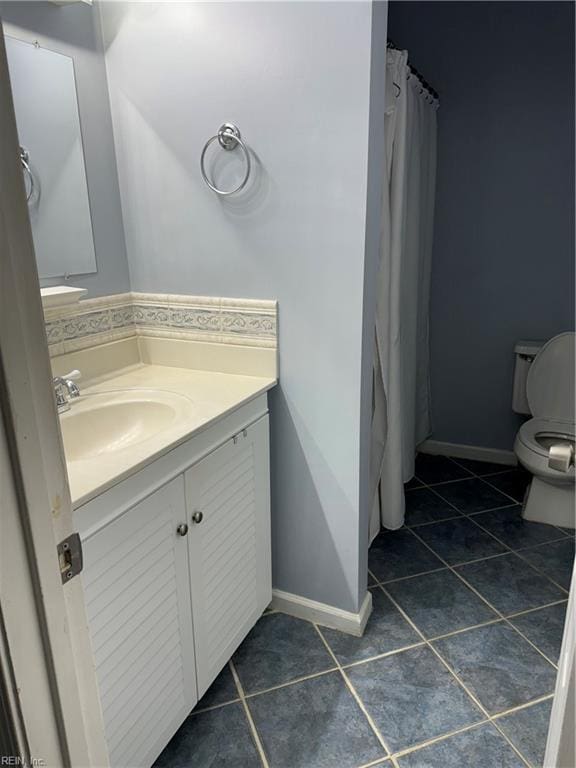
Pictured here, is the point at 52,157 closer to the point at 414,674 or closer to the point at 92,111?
the point at 92,111

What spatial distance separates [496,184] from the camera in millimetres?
2732

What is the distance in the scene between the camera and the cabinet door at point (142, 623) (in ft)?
3.58

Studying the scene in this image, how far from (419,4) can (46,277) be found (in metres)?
2.45

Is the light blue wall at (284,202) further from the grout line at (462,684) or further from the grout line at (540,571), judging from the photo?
the grout line at (540,571)

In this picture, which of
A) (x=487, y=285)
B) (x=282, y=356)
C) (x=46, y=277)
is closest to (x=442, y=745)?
(x=282, y=356)

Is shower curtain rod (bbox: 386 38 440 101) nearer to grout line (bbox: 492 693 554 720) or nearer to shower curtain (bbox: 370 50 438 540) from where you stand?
shower curtain (bbox: 370 50 438 540)

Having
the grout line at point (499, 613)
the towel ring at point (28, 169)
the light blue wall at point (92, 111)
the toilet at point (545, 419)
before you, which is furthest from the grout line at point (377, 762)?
the towel ring at point (28, 169)

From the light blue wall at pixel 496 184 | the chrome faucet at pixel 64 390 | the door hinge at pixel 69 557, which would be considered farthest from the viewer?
the light blue wall at pixel 496 184

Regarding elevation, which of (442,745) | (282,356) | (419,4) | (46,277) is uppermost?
(419,4)

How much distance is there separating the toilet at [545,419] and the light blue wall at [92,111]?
6.31 ft

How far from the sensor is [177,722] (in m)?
1.38

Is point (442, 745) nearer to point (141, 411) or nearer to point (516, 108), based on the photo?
point (141, 411)

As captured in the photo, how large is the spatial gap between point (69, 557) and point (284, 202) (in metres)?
1.20

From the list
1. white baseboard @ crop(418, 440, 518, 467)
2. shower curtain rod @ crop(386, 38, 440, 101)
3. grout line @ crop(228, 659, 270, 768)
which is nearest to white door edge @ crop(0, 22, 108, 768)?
grout line @ crop(228, 659, 270, 768)
